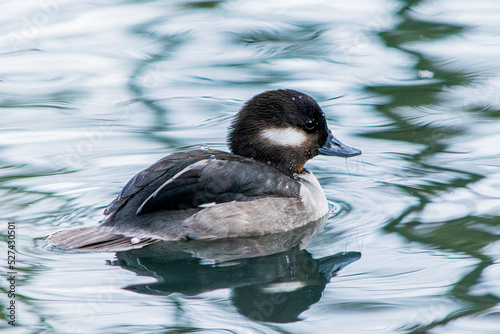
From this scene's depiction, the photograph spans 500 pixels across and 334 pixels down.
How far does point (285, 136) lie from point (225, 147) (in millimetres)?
1585

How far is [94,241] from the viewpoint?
6.53 metres

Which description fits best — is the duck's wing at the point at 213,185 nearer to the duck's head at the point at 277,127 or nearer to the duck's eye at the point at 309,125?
the duck's head at the point at 277,127

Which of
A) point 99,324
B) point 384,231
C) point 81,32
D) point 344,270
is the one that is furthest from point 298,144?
point 81,32

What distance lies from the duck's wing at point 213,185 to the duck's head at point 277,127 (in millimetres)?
304

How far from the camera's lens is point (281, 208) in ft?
23.1

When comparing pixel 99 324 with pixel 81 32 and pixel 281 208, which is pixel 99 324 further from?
pixel 81 32

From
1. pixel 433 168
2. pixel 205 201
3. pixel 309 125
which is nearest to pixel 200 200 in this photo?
pixel 205 201

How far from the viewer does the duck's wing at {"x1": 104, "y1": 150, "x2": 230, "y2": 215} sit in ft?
22.2

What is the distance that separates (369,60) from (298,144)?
405 centimetres

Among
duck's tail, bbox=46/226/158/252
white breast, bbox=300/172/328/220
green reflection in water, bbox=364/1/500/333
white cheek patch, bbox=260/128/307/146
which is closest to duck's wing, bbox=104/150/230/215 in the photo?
duck's tail, bbox=46/226/158/252

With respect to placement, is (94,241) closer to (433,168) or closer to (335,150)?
(335,150)

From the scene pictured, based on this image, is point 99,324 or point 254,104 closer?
point 99,324

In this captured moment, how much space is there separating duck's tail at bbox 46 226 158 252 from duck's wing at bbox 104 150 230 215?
0.28 meters

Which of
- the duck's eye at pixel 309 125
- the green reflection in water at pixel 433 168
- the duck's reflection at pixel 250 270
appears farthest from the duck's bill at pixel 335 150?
the duck's reflection at pixel 250 270
